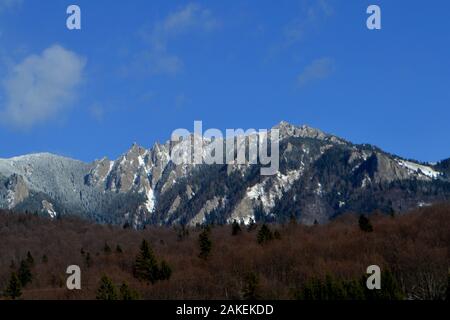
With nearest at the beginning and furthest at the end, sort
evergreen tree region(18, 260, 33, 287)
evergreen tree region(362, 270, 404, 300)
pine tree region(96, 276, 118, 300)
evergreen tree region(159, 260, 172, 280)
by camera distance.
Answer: evergreen tree region(362, 270, 404, 300) → pine tree region(96, 276, 118, 300) → evergreen tree region(159, 260, 172, 280) → evergreen tree region(18, 260, 33, 287)

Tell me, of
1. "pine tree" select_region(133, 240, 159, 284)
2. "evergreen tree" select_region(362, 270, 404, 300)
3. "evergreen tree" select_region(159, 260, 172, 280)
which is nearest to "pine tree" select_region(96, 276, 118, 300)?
"evergreen tree" select_region(362, 270, 404, 300)

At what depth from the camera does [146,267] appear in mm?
137125

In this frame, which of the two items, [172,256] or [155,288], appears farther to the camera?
[172,256]

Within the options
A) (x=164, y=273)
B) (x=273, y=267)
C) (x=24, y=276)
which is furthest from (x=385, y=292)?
(x=24, y=276)

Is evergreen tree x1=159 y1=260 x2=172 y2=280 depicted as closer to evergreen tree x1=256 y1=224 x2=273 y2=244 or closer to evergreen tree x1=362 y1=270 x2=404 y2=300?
evergreen tree x1=256 y1=224 x2=273 y2=244

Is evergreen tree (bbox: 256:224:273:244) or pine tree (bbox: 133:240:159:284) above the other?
evergreen tree (bbox: 256:224:273:244)

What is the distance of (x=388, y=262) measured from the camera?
144 meters

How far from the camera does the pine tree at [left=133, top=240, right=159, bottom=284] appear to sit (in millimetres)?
135625

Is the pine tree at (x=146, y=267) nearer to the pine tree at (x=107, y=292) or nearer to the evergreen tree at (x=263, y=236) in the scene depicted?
the evergreen tree at (x=263, y=236)

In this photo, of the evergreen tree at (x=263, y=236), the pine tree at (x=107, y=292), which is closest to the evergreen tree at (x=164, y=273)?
the evergreen tree at (x=263, y=236)

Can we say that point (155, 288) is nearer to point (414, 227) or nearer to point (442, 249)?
point (442, 249)
